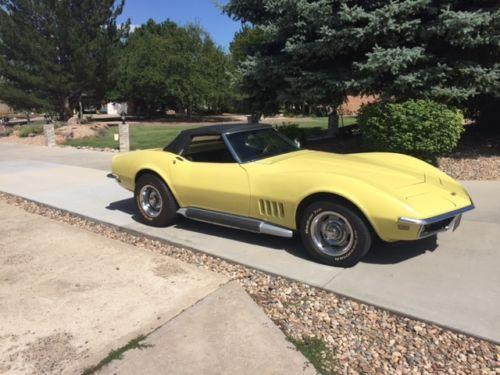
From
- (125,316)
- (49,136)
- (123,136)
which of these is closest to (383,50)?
(125,316)

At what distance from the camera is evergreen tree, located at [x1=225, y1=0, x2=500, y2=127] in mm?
7562

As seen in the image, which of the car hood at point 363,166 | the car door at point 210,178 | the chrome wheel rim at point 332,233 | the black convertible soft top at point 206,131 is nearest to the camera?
the chrome wheel rim at point 332,233

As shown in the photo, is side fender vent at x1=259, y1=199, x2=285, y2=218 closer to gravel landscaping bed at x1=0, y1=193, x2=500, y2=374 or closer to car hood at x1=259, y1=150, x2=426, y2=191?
car hood at x1=259, y1=150, x2=426, y2=191

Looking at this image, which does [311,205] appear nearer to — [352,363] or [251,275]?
[251,275]

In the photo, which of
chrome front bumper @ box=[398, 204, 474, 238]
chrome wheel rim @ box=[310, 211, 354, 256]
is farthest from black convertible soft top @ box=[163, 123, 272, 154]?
chrome front bumper @ box=[398, 204, 474, 238]

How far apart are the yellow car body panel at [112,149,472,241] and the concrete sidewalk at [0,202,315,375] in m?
0.83

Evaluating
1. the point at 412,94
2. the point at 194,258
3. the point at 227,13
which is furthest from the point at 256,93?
the point at 194,258

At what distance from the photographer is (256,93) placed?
10000 millimetres

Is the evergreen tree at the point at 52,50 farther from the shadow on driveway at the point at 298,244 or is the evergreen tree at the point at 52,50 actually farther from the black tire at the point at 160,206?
the shadow on driveway at the point at 298,244

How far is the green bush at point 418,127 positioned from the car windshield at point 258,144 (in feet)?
10.5

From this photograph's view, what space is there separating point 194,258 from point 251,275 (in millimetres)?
737

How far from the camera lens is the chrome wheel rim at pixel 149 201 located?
5383mm

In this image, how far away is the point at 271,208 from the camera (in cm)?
431

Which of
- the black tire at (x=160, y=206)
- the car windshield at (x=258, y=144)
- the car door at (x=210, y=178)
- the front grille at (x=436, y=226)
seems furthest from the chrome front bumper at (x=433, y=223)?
the black tire at (x=160, y=206)
